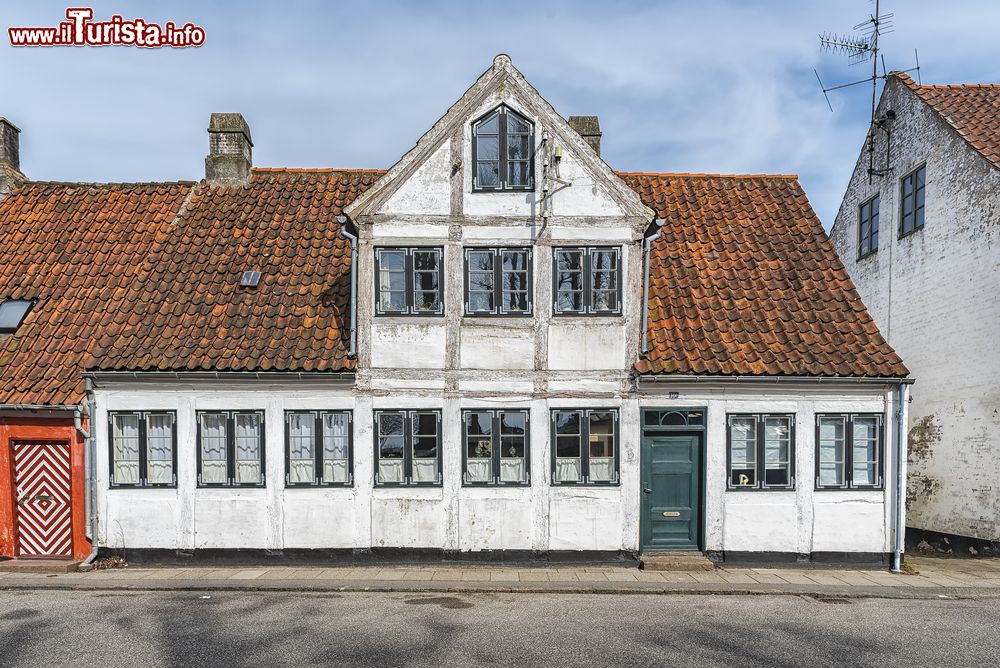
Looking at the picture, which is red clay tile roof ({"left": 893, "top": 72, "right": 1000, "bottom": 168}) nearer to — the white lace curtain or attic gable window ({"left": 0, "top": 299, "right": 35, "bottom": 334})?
the white lace curtain

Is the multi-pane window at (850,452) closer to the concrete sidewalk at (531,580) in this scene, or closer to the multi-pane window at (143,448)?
the concrete sidewalk at (531,580)

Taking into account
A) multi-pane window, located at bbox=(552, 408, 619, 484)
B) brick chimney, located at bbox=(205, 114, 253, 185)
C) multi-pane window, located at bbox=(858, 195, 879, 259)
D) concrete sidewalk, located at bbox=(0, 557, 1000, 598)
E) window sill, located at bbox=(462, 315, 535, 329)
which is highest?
brick chimney, located at bbox=(205, 114, 253, 185)

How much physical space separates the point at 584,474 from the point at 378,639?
4.95 meters

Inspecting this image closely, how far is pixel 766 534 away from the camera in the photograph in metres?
11.9

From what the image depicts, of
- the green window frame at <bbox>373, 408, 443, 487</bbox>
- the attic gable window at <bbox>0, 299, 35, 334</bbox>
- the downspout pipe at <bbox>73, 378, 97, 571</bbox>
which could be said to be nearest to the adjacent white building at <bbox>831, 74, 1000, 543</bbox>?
the green window frame at <bbox>373, 408, 443, 487</bbox>

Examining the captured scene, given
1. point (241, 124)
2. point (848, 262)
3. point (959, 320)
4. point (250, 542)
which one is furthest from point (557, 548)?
point (848, 262)

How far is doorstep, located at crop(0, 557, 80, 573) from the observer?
11.5 metres

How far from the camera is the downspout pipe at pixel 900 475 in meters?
11.9

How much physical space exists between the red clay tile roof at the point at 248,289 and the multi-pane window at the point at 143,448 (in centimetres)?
97

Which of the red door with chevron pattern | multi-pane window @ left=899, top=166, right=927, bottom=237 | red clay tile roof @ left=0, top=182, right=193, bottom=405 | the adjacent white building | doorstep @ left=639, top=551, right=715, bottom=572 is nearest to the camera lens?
doorstep @ left=639, top=551, right=715, bottom=572

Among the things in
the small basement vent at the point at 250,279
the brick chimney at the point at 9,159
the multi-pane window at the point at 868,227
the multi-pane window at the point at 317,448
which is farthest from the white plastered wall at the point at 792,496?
the brick chimney at the point at 9,159

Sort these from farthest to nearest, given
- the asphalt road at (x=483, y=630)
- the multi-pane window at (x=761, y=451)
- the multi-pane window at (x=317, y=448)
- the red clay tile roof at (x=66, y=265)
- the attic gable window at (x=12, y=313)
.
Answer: the attic gable window at (x=12, y=313), the red clay tile roof at (x=66, y=265), the multi-pane window at (x=761, y=451), the multi-pane window at (x=317, y=448), the asphalt road at (x=483, y=630)

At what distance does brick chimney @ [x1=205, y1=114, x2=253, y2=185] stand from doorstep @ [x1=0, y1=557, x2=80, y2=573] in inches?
336

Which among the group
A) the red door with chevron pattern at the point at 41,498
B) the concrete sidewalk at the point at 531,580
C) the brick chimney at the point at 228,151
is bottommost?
the concrete sidewalk at the point at 531,580
